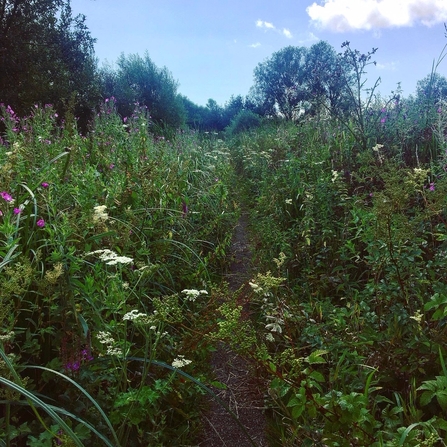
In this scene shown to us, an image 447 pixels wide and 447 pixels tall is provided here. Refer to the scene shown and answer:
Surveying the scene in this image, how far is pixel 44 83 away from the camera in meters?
16.0

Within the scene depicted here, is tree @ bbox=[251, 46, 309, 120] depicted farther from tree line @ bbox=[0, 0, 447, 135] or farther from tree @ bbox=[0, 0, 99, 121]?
tree @ bbox=[0, 0, 99, 121]

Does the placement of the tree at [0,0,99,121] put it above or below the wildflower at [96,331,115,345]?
above

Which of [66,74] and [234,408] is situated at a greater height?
[66,74]

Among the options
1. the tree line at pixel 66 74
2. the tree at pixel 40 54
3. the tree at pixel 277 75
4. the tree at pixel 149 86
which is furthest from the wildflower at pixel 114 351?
the tree at pixel 277 75

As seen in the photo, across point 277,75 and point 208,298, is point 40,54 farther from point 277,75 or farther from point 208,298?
point 277,75

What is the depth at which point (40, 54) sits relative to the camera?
16.2 m

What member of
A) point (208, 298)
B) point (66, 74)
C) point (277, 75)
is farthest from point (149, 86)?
point (208, 298)

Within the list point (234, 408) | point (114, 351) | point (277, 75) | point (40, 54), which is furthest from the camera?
point (277, 75)

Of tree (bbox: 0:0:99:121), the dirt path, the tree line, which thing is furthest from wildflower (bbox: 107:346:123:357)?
tree (bbox: 0:0:99:121)

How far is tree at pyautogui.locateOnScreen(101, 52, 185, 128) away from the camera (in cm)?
2462

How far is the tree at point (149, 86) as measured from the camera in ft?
80.8

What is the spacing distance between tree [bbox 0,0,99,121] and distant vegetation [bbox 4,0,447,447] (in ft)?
35.6

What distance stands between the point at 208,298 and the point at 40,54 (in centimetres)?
1595

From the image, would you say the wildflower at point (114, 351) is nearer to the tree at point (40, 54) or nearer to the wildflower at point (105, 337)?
the wildflower at point (105, 337)
